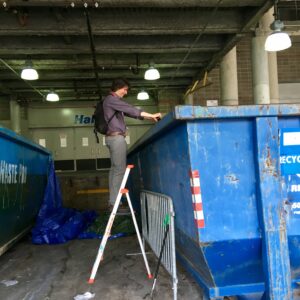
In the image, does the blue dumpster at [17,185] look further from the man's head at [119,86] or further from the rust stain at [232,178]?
the rust stain at [232,178]

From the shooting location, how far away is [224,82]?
338 inches

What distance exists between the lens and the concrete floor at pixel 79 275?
2883 mm

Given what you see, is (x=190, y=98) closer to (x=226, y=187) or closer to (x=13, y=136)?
(x=13, y=136)

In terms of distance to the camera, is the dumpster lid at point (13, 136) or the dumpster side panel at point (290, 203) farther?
the dumpster lid at point (13, 136)

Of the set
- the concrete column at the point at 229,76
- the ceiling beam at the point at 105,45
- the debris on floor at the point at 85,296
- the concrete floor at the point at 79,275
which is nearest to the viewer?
the debris on floor at the point at 85,296

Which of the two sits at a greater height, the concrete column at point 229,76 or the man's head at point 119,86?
the concrete column at point 229,76

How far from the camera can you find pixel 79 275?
3379 millimetres

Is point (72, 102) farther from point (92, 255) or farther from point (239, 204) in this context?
point (239, 204)

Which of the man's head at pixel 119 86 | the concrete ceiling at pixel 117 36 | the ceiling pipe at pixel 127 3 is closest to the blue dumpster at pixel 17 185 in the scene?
the man's head at pixel 119 86

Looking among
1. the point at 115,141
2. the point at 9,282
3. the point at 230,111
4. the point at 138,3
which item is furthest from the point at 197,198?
the point at 138,3

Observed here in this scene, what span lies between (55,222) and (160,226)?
2701 millimetres

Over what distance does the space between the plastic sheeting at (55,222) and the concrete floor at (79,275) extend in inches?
10.5

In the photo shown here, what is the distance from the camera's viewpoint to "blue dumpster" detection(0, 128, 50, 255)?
13.3 ft

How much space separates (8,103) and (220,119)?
11.5 m
